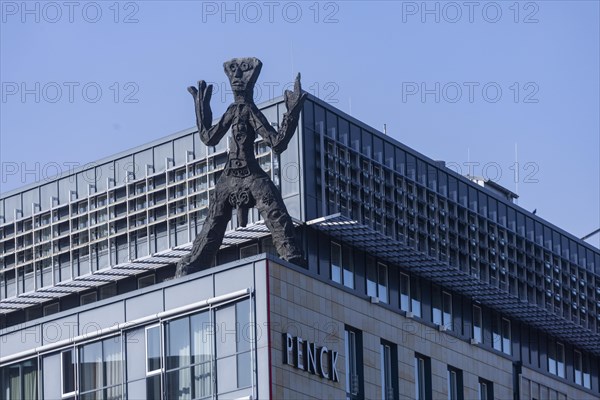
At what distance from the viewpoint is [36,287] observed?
88188mm

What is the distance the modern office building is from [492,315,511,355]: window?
0.09 metres

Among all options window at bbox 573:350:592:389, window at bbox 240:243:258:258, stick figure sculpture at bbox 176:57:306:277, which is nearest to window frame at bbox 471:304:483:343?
window at bbox 573:350:592:389

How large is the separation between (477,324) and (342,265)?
30.5 feet

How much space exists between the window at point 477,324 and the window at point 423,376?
33.6 ft

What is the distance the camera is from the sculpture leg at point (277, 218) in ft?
233

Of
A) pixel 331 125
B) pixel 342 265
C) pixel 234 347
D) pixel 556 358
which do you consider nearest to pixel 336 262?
pixel 342 265

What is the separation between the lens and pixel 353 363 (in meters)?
72.5

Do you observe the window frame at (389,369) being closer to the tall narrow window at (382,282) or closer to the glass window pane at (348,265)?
the glass window pane at (348,265)

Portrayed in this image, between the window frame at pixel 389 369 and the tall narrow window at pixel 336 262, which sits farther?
the tall narrow window at pixel 336 262

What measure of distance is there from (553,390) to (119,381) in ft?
71.6

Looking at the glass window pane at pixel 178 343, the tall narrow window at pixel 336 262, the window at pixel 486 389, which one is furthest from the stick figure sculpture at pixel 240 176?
the window at pixel 486 389

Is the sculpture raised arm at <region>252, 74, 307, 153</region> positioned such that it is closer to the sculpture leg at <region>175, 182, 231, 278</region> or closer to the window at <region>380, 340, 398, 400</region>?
the sculpture leg at <region>175, 182, 231, 278</region>

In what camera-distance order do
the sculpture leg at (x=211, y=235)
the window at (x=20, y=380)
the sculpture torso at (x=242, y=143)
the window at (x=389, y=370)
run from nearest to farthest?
the sculpture torso at (x=242, y=143) → the sculpture leg at (x=211, y=235) → the window at (x=20, y=380) → the window at (x=389, y=370)

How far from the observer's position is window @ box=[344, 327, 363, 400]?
71938 mm
